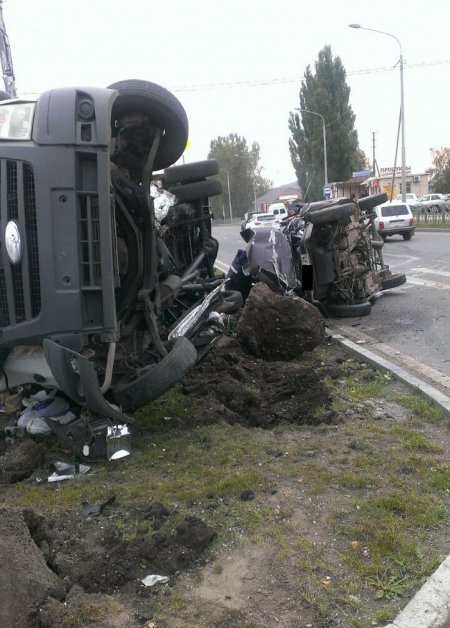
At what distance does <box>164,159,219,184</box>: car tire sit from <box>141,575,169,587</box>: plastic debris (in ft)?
11.8

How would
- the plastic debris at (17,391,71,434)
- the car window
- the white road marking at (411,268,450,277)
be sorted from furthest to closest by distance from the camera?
1. the car window
2. the white road marking at (411,268,450,277)
3. the plastic debris at (17,391,71,434)

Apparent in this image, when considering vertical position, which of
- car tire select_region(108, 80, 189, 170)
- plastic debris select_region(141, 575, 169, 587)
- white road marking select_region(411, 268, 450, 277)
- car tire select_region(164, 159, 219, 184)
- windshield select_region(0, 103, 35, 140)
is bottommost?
plastic debris select_region(141, 575, 169, 587)

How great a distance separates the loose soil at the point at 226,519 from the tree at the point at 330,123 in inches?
2274

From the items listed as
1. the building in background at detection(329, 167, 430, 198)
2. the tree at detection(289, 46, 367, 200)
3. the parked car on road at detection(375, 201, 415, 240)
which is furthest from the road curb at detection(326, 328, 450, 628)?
the tree at detection(289, 46, 367, 200)

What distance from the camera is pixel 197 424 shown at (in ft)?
14.7

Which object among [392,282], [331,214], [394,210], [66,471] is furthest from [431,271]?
[394,210]

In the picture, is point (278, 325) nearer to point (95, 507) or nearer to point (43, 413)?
point (43, 413)

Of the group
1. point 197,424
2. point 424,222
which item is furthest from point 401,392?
point 424,222

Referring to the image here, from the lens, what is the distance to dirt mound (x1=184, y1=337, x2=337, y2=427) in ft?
15.4

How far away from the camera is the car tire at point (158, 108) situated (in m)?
4.09

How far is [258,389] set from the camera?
5.36 m

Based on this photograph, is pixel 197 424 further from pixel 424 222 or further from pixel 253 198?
pixel 253 198

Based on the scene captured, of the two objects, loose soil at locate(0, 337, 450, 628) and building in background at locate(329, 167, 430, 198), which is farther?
building in background at locate(329, 167, 430, 198)

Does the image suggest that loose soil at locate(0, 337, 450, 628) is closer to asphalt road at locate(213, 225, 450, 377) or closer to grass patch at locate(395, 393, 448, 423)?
Answer: grass patch at locate(395, 393, 448, 423)
